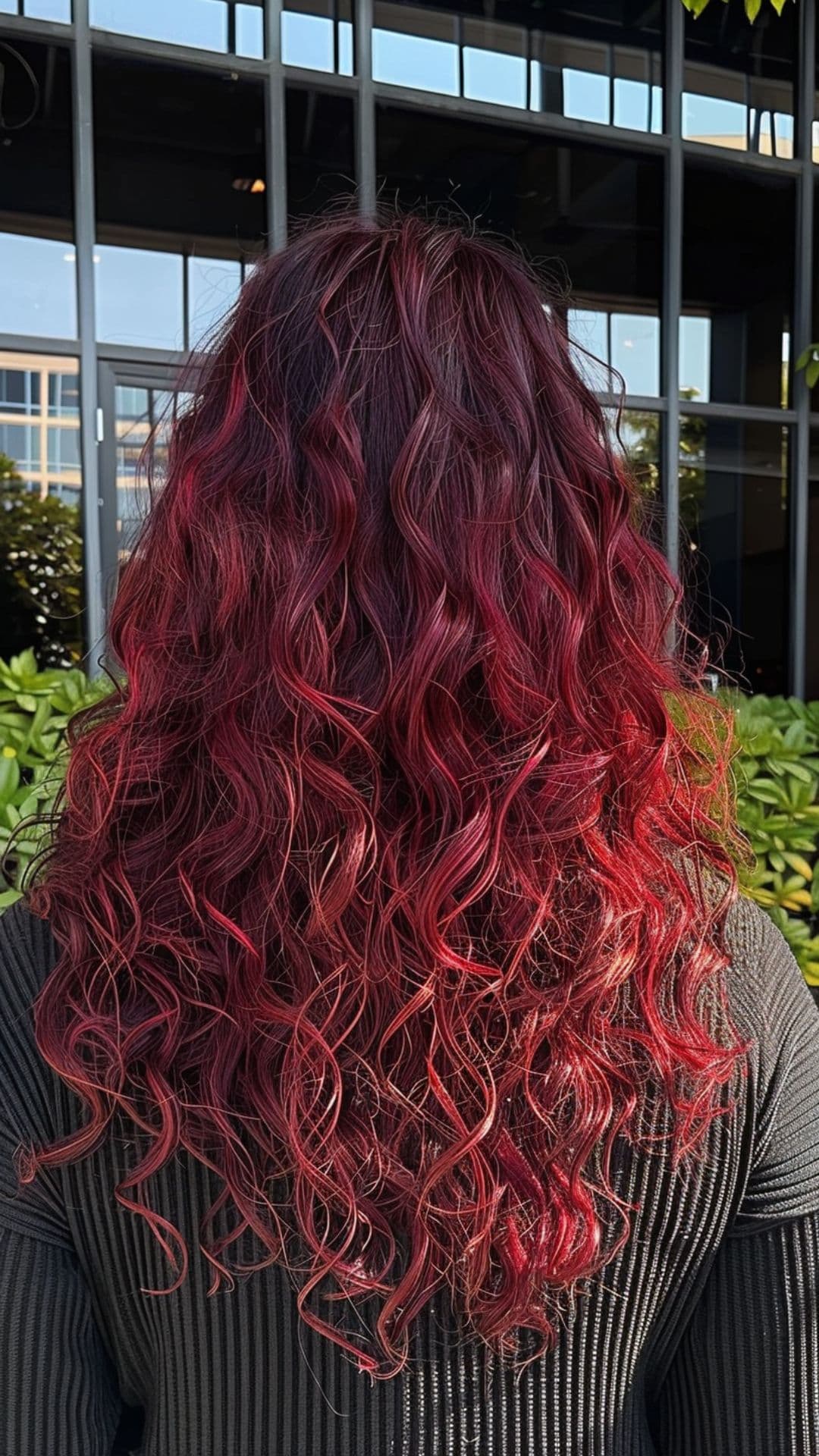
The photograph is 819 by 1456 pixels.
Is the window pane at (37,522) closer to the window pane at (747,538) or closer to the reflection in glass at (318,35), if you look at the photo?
the reflection in glass at (318,35)

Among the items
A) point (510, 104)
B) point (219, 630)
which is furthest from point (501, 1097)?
point (510, 104)

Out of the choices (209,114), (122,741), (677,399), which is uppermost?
(209,114)

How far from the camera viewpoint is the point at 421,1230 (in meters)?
0.80

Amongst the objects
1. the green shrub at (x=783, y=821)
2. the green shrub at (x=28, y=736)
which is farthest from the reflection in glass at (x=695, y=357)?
the green shrub at (x=28, y=736)

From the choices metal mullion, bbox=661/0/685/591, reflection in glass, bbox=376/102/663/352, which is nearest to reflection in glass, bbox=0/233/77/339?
reflection in glass, bbox=376/102/663/352

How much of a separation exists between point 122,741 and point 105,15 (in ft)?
16.0

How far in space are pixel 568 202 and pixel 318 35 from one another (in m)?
1.51

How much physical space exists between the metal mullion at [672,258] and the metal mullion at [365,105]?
1.63 m

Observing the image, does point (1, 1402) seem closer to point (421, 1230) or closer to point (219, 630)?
point (421, 1230)

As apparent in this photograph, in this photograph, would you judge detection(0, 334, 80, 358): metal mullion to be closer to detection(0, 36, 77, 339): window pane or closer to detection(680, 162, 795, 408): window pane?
detection(0, 36, 77, 339): window pane

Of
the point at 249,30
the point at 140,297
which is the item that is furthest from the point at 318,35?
the point at 140,297

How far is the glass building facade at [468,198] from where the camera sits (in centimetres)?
457

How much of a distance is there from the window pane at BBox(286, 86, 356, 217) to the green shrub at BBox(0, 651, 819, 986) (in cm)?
284

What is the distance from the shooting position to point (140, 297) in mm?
4805
